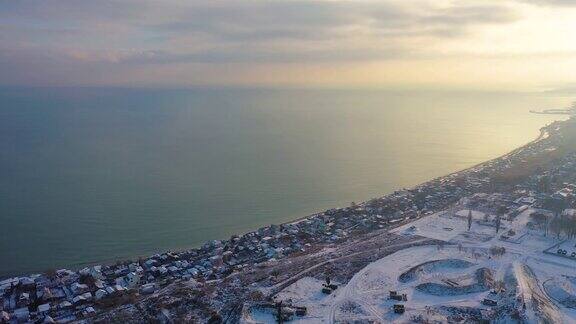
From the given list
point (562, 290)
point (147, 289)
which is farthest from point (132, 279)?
point (562, 290)

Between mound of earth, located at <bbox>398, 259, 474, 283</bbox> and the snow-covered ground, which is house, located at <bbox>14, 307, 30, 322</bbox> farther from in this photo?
mound of earth, located at <bbox>398, 259, 474, 283</bbox>

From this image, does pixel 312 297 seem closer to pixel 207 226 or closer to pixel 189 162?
pixel 207 226

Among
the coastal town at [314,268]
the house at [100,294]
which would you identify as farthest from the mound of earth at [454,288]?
the house at [100,294]

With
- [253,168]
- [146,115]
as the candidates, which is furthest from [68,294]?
[146,115]

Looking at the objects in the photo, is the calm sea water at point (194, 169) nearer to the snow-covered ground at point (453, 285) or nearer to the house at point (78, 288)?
the house at point (78, 288)

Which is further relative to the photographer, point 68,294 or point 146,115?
point 146,115

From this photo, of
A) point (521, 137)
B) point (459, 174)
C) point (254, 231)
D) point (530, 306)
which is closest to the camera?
point (530, 306)
